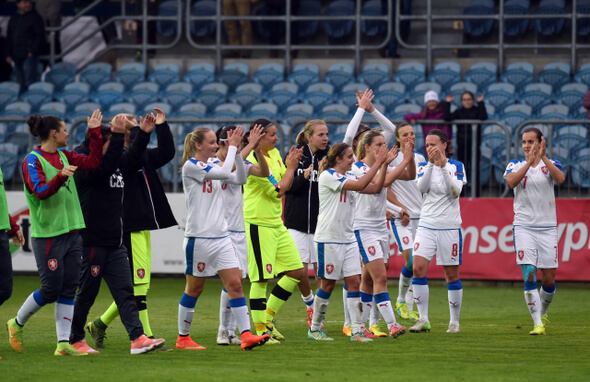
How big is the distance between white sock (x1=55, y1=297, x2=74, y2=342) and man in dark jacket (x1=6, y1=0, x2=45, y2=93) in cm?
1516

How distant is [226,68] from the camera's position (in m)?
23.4

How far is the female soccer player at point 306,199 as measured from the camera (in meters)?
10.6

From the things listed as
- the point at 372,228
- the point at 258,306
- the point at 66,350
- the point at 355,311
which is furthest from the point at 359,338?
the point at 66,350

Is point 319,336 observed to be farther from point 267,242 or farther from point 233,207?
point 233,207

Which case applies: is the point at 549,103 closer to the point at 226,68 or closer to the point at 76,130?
the point at 226,68

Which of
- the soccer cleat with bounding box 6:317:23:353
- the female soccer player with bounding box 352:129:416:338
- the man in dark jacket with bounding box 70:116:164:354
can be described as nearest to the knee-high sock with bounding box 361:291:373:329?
the female soccer player with bounding box 352:129:416:338

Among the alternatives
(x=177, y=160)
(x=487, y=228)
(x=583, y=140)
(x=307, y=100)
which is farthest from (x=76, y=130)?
(x=583, y=140)

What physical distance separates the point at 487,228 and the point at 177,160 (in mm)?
5643

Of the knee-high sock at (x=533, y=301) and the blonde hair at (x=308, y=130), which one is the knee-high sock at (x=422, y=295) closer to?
the knee-high sock at (x=533, y=301)

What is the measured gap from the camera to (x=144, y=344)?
870 cm

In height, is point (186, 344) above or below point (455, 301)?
below

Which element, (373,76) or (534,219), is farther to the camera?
(373,76)

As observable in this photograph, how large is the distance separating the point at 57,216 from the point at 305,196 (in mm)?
3172

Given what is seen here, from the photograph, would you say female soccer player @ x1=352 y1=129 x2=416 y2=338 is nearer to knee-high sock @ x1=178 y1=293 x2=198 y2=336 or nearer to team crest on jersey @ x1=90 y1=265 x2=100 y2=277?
knee-high sock @ x1=178 y1=293 x2=198 y2=336
